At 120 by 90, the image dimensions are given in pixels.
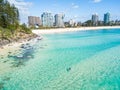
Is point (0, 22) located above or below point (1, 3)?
below

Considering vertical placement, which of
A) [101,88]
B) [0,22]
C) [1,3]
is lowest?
[101,88]

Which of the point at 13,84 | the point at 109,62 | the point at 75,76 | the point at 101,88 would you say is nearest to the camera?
the point at 101,88

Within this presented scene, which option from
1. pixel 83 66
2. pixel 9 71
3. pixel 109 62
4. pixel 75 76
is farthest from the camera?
pixel 109 62

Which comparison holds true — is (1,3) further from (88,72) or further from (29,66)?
(88,72)

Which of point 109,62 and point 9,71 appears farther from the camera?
point 109,62

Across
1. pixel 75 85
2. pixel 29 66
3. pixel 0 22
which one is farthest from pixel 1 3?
pixel 75 85

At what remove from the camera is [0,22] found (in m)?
77.1

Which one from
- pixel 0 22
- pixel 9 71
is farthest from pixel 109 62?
pixel 0 22

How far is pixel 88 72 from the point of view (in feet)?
93.2

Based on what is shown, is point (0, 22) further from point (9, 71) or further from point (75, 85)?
point (75, 85)

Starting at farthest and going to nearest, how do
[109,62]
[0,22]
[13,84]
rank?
[0,22] < [109,62] < [13,84]

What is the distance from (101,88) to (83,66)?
32.3 ft

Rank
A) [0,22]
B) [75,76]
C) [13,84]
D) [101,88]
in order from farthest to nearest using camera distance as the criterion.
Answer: [0,22], [75,76], [13,84], [101,88]

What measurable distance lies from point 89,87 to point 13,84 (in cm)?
931
